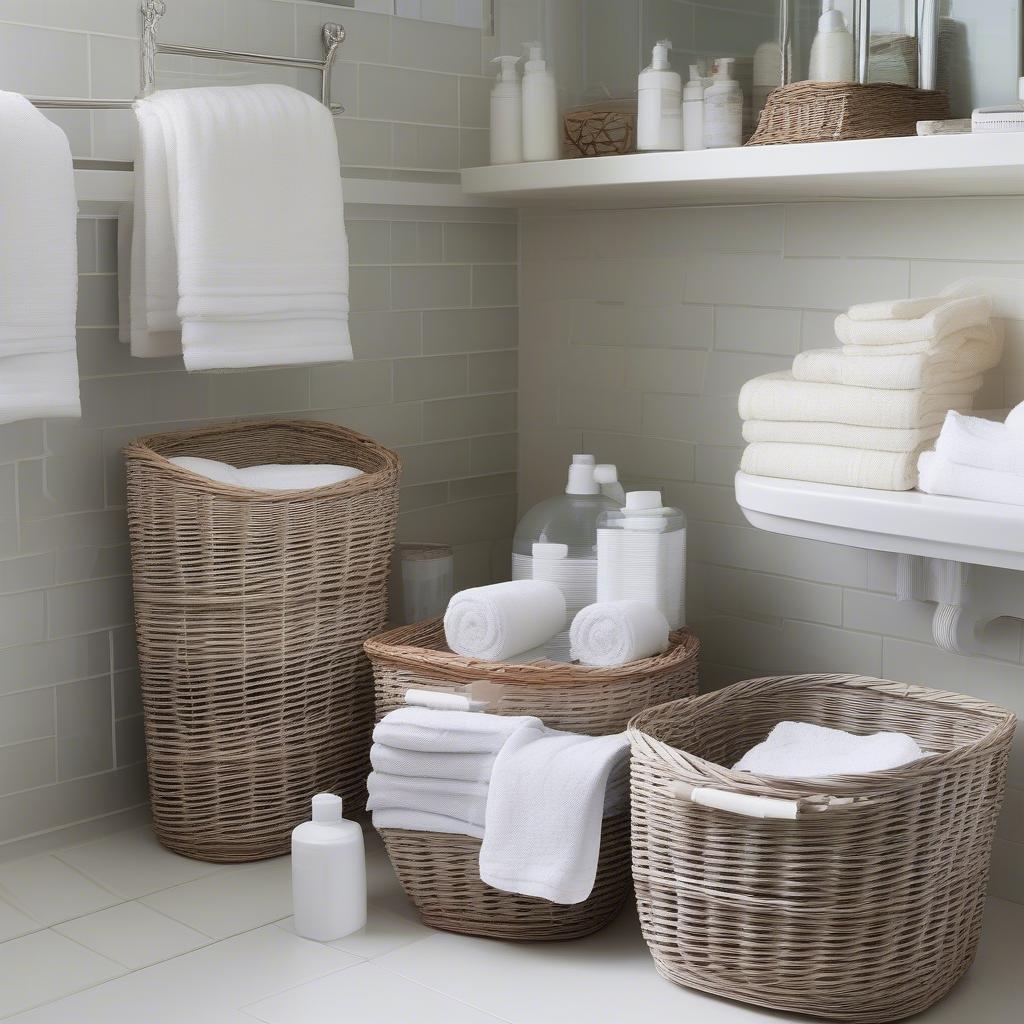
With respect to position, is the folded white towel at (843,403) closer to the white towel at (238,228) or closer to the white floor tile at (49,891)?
the white towel at (238,228)

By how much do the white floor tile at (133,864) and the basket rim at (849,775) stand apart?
773mm

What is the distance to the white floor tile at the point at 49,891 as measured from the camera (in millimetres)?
1966

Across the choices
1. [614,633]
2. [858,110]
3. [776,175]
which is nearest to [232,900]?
[614,633]

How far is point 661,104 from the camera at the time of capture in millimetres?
2123

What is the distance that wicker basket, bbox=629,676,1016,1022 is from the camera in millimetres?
1582

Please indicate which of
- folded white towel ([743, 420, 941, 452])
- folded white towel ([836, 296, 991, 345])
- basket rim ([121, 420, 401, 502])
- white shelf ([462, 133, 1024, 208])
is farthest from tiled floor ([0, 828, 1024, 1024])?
white shelf ([462, 133, 1024, 208])

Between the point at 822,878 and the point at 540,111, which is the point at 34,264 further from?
the point at 822,878

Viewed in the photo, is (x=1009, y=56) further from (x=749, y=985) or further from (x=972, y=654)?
(x=749, y=985)

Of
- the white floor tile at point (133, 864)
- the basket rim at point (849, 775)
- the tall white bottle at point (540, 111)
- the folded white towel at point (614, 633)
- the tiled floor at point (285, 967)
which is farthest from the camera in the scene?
the tall white bottle at point (540, 111)

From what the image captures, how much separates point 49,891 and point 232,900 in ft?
0.89

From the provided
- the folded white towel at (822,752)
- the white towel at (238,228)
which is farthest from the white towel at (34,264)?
the folded white towel at (822,752)

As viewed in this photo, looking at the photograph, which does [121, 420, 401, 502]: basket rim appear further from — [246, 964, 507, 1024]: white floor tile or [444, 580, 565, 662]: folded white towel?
[246, 964, 507, 1024]: white floor tile

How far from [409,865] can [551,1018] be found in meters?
0.33

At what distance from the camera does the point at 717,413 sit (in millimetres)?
2324
